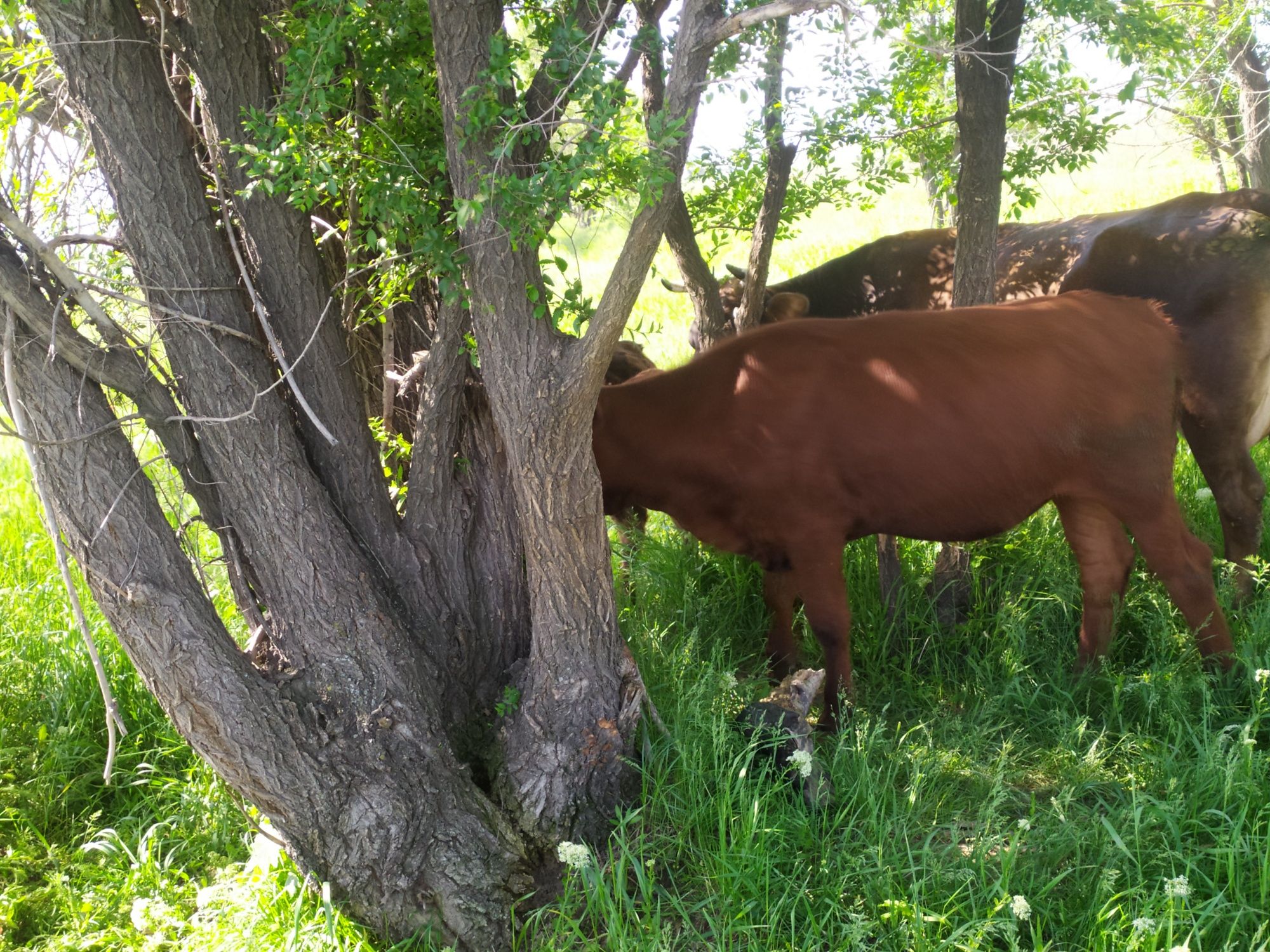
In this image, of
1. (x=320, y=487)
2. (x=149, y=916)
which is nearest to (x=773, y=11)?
(x=320, y=487)

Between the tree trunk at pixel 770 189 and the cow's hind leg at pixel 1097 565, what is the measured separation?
1.77 m

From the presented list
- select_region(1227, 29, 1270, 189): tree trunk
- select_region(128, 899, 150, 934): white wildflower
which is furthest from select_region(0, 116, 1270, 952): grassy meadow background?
select_region(1227, 29, 1270, 189): tree trunk

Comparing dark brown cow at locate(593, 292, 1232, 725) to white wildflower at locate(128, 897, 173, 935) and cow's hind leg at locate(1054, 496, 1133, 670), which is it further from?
white wildflower at locate(128, 897, 173, 935)

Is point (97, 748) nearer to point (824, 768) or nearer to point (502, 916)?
point (502, 916)

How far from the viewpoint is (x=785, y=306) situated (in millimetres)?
6375

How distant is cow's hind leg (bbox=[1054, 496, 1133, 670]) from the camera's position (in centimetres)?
461

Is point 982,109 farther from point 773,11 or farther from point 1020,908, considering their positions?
point 1020,908

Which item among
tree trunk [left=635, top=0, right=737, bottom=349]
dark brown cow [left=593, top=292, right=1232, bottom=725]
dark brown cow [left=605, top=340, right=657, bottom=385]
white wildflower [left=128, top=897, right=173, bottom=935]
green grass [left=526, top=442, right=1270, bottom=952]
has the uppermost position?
tree trunk [left=635, top=0, right=737, bottom=349]

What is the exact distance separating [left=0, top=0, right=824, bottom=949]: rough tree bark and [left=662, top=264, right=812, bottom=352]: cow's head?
2.64 metres

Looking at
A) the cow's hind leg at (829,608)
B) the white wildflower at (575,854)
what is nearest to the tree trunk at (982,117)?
the cow's hind leg at (829,608)

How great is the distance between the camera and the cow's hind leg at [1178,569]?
4309mm

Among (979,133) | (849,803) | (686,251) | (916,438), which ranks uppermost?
(979,133)

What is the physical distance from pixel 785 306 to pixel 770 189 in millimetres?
1281

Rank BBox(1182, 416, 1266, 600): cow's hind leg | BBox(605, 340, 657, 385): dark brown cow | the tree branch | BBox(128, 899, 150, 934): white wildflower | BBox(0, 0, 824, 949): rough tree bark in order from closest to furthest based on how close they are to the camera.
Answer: the tree branch → BBox(0, 0, 824, 949): rough tree bark → BBox(128, 899, 150, 934): white wildflower → BBox(1182, 416, 1266, 600): cow's hind leg → BBox(605, 340, 657, 385): dark brown cow
